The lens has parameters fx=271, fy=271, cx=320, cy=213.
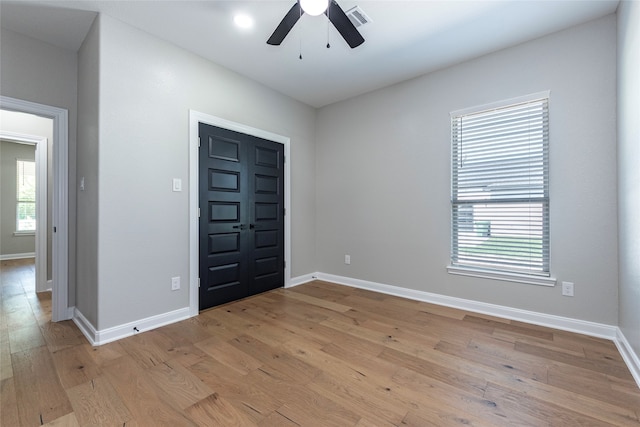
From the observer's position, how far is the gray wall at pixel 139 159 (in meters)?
2.30

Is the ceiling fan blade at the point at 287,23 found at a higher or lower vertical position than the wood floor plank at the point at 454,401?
higher

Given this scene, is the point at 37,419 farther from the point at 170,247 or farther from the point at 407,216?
the point at 407,216

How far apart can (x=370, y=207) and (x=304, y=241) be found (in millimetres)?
1174

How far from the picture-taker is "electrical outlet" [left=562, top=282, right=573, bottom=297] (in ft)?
8.07

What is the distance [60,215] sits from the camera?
269 centimetres

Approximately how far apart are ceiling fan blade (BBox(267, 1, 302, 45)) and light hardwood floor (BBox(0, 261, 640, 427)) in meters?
2.41

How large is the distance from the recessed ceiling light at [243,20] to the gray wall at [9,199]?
749 cm

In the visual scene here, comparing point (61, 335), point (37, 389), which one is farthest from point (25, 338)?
point (37, 389)

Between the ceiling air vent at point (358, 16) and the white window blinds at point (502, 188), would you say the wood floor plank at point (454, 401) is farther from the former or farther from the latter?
the ceiling air vent at point (358, 16)

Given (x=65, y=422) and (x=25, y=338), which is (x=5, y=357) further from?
(x=65, y=422)

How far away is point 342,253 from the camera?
4129 millimetres

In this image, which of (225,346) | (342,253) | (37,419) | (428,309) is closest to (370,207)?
(342,253)

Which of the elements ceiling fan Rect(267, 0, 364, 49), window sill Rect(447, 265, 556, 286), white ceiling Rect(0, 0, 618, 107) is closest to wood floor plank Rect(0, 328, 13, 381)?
white ceiling Rect(0, 0, 618, 107)

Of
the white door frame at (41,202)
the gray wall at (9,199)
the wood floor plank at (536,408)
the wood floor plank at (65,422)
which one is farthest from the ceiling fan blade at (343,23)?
the gray wall at (9,199)
